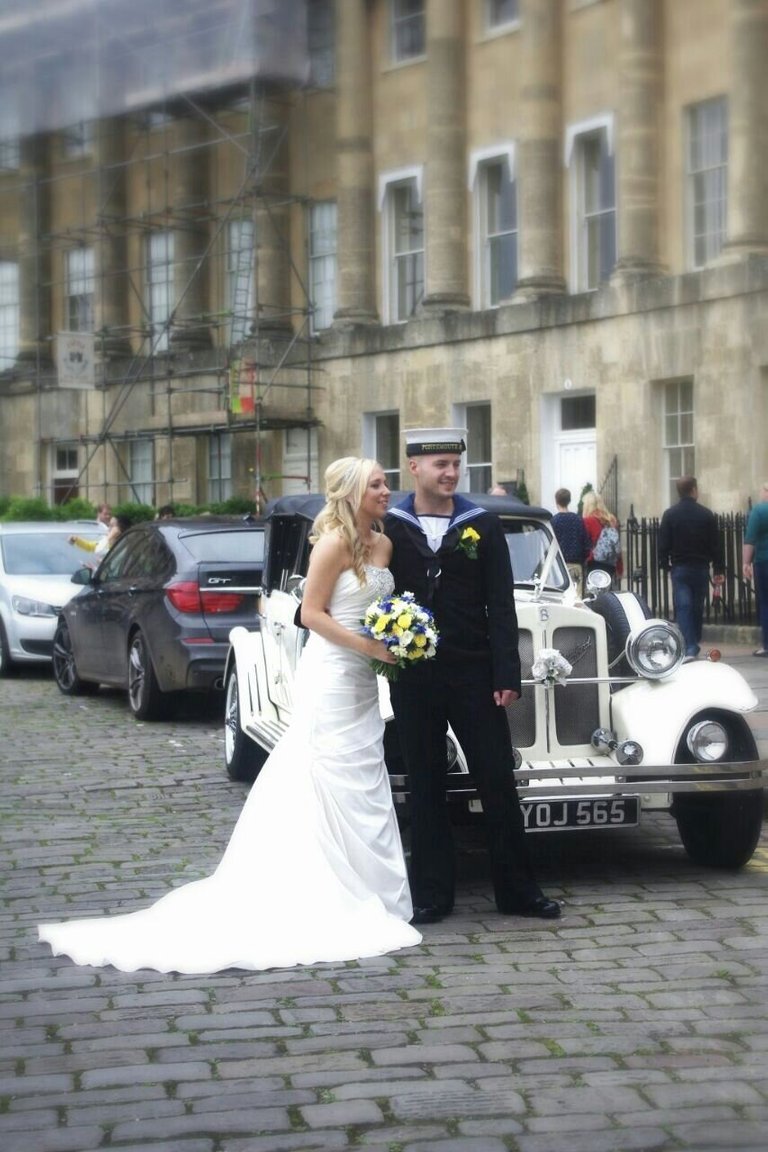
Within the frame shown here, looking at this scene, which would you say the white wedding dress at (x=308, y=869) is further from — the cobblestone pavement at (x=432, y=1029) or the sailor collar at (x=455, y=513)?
the sailor collar at (x=455, y=513)

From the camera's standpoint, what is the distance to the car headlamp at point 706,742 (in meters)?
8.24

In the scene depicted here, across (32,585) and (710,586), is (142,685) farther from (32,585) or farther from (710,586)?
(710,586)

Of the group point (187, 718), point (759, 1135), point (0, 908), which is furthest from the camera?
point (187, 718)

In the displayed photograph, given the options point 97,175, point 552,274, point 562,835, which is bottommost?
point 562,835

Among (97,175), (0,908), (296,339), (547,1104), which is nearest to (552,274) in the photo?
(296,339)

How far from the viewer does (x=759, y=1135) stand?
4.73m

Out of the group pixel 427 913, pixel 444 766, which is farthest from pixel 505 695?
pixel 427 913

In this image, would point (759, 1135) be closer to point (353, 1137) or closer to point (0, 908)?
point (353, 1137)

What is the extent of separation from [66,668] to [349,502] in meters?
10.3

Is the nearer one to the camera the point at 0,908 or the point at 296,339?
the point at 0,908

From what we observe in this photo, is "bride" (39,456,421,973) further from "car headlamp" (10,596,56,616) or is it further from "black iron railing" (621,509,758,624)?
"black iron railing" (621,509,758,624)

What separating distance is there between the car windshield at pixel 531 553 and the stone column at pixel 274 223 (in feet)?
81.5

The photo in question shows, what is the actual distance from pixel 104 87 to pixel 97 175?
3064 cm

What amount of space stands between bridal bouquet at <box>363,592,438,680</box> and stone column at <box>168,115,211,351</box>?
29552mm
